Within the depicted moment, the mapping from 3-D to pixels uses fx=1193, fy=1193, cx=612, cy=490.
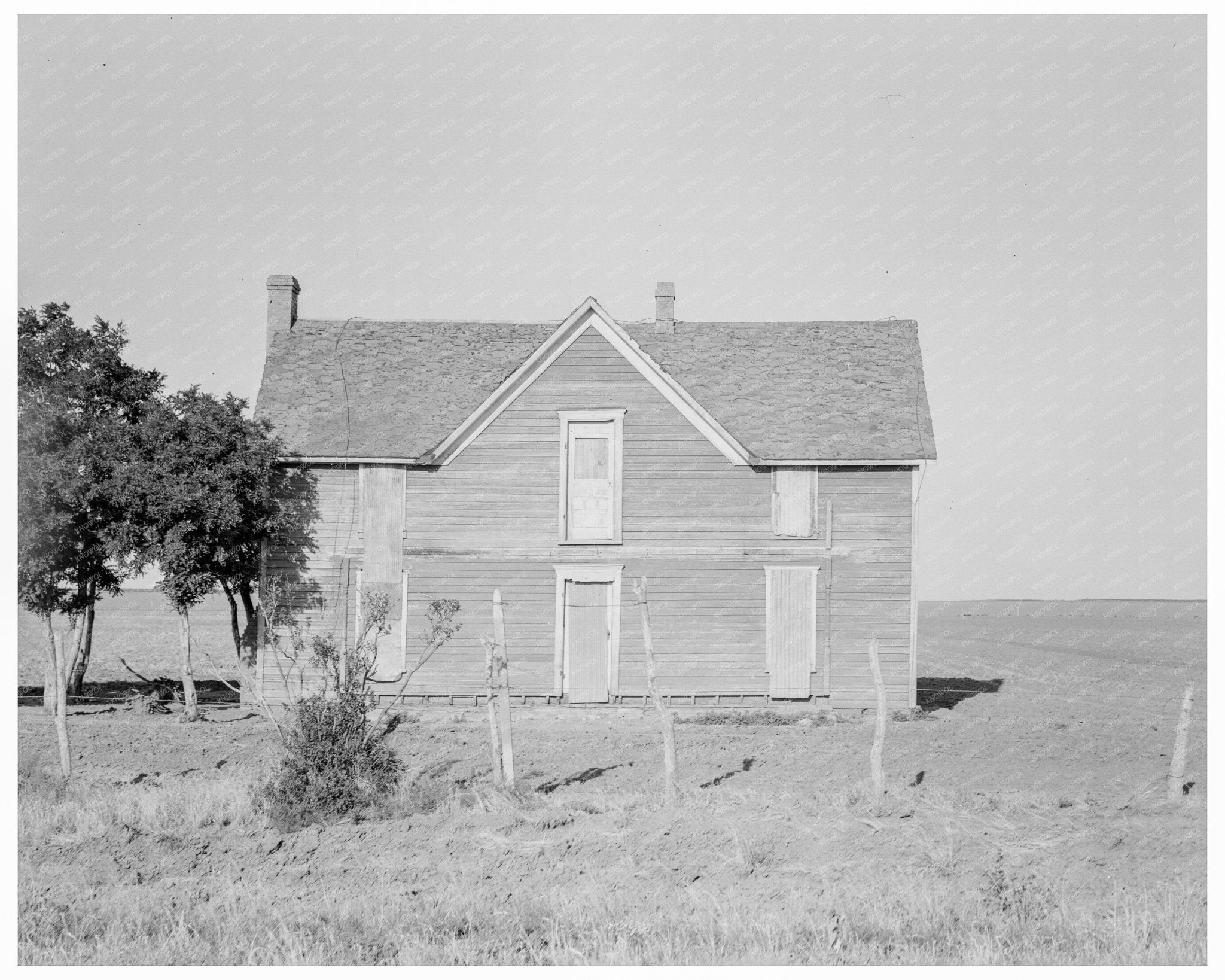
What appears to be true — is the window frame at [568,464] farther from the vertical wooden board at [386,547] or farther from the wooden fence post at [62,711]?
the wooden fence post at [62,711]

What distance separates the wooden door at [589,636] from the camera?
71.8 ft

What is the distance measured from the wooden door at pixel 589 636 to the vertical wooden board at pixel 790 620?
294cm

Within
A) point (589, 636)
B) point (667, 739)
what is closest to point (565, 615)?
point (589, 636)

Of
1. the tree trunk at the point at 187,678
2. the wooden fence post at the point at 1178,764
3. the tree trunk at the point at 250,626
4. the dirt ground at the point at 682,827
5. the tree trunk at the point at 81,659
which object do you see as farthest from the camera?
the tree trunk at the point at 81,659

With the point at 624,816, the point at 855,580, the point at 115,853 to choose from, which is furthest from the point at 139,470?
the point at 855,580

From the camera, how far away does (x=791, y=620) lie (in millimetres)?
21797

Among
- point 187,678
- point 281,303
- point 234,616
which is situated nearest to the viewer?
point 187,678

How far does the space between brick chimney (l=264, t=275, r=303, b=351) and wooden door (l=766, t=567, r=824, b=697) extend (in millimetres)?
11404

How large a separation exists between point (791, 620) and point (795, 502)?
2.16 metres

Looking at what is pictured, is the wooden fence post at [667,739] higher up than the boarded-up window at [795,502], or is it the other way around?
the boarded-up window at [795,502]

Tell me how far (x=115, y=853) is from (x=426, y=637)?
29.8ft

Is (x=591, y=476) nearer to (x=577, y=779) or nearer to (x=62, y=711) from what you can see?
(x=577, y=779)

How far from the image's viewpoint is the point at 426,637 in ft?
70.1

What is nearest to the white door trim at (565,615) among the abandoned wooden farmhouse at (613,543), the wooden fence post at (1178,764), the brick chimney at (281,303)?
the abandoned wooden farmhouse at (613,543)
